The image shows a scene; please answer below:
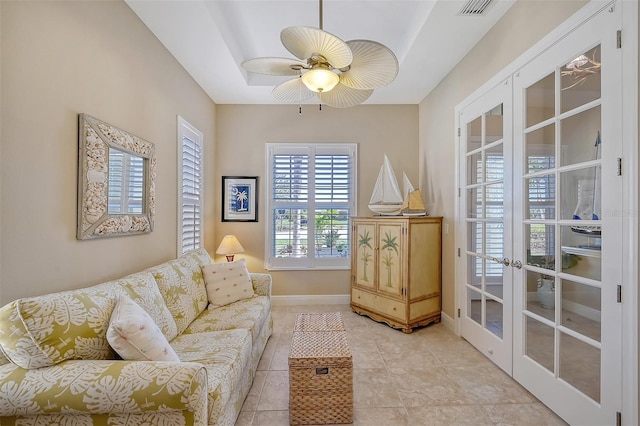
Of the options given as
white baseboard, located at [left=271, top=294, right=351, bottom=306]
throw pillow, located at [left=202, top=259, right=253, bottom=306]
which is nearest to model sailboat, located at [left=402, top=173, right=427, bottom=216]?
white baseboard, located at [left=271, top=294, right=351, bottom=306]

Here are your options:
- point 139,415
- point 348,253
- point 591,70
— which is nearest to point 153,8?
point 139,415

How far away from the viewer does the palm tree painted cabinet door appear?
3170 millimetres

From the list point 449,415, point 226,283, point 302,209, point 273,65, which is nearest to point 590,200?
point 449,415

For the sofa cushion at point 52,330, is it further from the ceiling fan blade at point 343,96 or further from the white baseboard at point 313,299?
the white baseboard at point 313,299

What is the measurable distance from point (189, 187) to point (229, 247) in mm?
928

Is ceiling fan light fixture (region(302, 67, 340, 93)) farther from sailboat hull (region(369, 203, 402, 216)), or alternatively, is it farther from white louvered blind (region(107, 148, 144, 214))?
sailboat hull (region(369, 203, 402, 216))

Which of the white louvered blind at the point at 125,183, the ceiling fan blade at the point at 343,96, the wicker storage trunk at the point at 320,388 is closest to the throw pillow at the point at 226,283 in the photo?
the white louvered blind at the point at 125,183

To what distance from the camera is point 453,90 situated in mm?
3143

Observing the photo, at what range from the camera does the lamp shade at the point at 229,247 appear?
372 cm

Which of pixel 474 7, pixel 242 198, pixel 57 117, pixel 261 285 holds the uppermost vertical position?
pixel 474 7

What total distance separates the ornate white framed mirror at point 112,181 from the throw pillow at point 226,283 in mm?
670

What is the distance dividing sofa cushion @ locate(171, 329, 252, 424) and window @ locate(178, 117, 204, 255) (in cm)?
129

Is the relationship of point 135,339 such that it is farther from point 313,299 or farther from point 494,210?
point 313,299

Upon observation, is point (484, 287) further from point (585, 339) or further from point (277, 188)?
point (277, 188)
